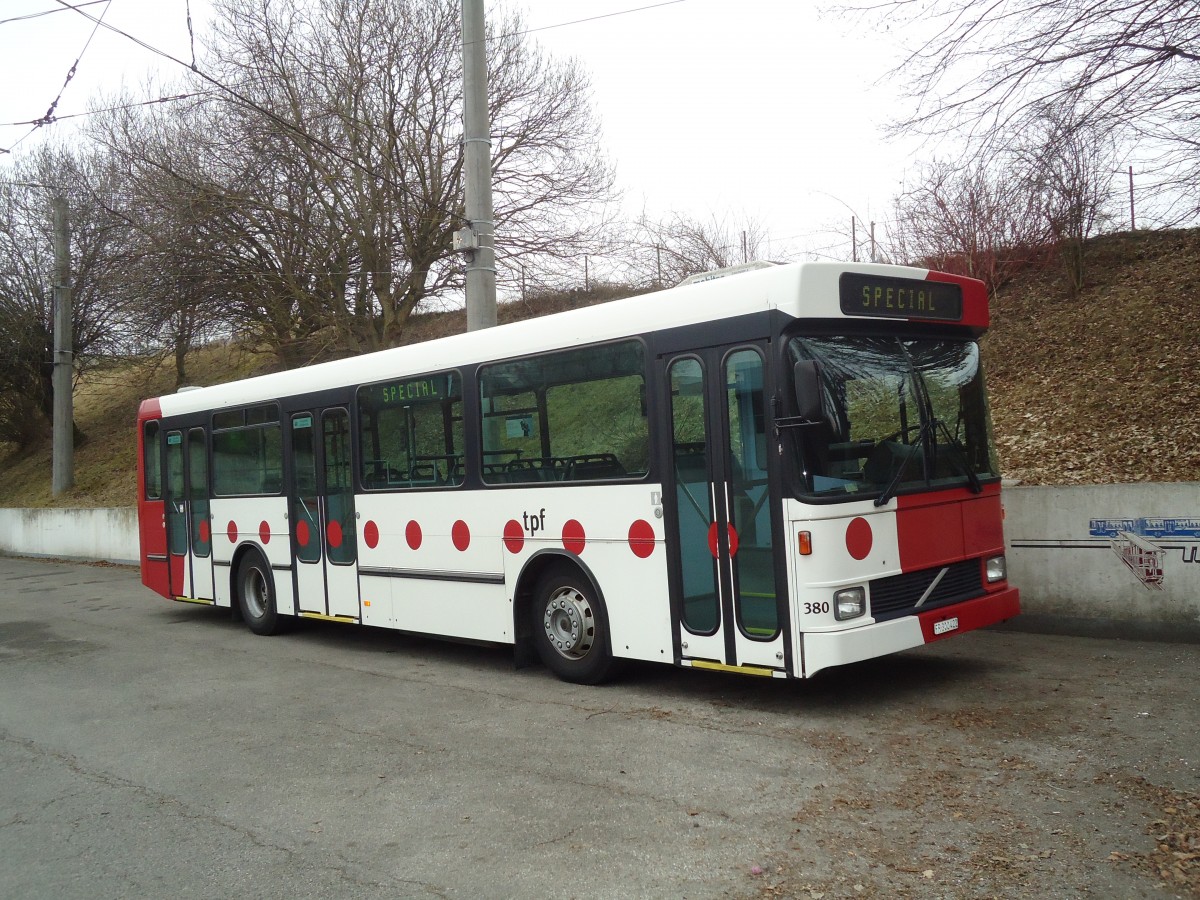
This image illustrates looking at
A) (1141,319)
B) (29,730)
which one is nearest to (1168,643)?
(1141,319)

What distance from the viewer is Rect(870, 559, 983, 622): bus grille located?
693 centimetres

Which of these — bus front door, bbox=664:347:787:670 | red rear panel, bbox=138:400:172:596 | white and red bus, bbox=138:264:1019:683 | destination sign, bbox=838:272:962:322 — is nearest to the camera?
white and red bus, bbox=138:264:1019:683

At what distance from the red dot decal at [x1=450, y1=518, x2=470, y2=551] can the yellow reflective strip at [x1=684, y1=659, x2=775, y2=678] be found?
2730 mm

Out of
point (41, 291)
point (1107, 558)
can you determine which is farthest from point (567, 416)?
point (41, 291)


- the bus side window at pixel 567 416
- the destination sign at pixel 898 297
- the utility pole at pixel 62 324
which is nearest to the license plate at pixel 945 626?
the destination sign at pixel 898 297

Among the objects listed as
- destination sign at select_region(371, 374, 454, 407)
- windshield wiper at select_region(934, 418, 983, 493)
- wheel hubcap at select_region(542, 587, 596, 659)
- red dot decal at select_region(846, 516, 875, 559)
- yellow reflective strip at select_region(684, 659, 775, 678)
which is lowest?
yellow reflective strip at select_region(684, 659, 775, 678)

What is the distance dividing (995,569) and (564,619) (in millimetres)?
3397

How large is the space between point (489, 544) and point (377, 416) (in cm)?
220

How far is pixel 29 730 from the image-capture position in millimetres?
7805

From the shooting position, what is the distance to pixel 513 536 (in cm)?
888

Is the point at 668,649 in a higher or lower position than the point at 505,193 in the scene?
lower

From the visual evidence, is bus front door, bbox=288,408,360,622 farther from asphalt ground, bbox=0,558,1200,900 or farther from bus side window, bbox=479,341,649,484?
bus side window, bbox=479,341,649,484

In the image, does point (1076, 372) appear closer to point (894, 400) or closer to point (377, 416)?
point (894, 400)

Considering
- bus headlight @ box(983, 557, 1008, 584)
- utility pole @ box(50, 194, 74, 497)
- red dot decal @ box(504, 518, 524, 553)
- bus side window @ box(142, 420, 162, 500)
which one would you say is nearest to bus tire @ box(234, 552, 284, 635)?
bus side window @ box(142, 420, 162, 500)
